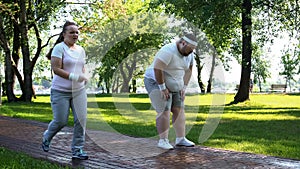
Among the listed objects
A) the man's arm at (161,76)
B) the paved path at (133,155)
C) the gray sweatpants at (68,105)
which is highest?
the man's arm at (161,76)

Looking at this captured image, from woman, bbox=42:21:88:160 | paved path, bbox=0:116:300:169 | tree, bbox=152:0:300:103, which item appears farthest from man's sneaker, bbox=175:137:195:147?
tree, bbox=152:0:300:103

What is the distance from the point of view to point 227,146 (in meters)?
7.68

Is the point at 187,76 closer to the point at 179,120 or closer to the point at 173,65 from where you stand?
the point at 173,65

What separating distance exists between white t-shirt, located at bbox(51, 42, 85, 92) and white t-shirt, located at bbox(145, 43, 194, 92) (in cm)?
136

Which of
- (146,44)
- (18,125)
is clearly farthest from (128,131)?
Result: (18,125)

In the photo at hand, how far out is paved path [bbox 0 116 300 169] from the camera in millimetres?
5860

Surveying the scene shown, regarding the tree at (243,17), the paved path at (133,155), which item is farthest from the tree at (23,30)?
the paved path at (133,155)

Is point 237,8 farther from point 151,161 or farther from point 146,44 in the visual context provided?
point 151,161

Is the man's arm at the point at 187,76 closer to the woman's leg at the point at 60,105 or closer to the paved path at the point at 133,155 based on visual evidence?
the paved path at the point at 133,155

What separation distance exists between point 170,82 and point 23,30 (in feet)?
53.7

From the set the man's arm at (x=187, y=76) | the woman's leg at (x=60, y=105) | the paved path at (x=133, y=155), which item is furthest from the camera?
the man's arm at (x=187, y=76)

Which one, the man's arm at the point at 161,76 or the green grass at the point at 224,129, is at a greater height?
the man's arm at the point at 161,76

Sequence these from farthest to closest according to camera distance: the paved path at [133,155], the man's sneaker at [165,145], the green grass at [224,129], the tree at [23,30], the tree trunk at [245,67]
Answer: the tree at [23,30], the tree trunk at [245,67], the green grass at [224,129], the man's sneaker at [165,145], the paved path at [133,155]

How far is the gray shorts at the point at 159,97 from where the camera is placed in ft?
23.6
